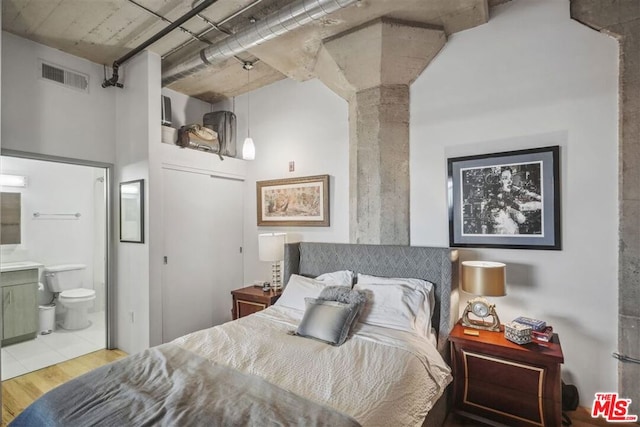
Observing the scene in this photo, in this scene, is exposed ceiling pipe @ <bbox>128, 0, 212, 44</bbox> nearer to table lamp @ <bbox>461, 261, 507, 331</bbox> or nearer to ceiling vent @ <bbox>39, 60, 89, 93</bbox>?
ceiling vent @ <bbox>39, 60, 89, 93</bbox>

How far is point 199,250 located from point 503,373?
3.24m

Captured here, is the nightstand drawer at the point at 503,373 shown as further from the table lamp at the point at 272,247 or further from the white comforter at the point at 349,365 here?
the table lamp at the point at 272,247

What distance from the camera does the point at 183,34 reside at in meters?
3.04

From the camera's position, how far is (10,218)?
13.1 ft

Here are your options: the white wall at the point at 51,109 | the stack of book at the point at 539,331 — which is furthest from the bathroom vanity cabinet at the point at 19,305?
the stack of book at the point at 539,331

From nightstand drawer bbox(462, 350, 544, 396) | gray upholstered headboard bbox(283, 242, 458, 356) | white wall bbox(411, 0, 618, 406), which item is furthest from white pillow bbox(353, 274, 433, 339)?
white wall bbox(411, 0, 618, 406)

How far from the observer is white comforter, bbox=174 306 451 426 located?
4.96 feet

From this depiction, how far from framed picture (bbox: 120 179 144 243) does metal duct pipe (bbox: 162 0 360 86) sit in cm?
135

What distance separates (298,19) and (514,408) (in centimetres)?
315

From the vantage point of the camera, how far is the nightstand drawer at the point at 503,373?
6.54 ft

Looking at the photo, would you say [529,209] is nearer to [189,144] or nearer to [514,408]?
[514,408]

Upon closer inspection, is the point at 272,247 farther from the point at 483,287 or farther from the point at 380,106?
the point at 483,287

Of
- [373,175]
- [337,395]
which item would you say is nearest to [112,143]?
[373,175]

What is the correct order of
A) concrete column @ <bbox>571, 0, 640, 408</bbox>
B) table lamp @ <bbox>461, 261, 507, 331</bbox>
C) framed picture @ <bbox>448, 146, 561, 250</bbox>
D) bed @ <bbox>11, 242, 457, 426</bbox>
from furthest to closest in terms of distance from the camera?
1. framed picture @ <bbox>448, 146, 561, 250</bbox>
2. table lamp @ <bbox>461, 261, 507, 331</bbox>
3. concrete column @ <bbox>571, 0, 640, 408</bbox>
4. bed @ <bbox>11, 242, 457, 426</bbox>
